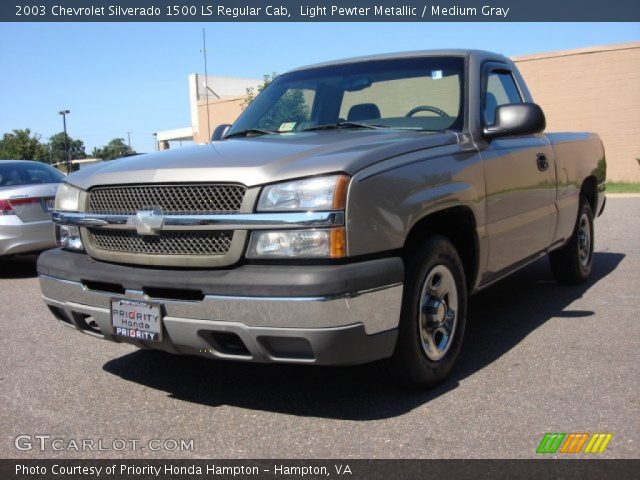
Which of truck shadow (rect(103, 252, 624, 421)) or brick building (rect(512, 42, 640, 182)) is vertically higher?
brick building (rect(512, 42, 640, 182))

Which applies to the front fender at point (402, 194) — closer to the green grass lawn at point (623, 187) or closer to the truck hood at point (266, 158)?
the truck hood at point (266, 158)

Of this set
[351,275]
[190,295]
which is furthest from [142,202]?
[351,275]

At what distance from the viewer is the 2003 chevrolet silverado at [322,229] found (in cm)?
309

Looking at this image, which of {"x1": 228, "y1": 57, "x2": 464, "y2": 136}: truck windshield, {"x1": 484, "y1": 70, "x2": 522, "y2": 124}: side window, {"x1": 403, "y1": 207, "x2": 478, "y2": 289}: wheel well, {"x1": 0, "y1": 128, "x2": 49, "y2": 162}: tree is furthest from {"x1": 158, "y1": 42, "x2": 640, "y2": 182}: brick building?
{"x1": 0, "y1": 128, "x2": 49, "y2": 162}: tree

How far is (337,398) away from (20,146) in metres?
48.6

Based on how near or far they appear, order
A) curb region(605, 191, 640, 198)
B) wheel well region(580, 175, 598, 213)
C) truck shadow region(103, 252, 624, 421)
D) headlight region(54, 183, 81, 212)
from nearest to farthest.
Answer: truck shadow region(103, 252, 624, 421), headlight region(54, 183, 81, 212), wheel well region(580, 175, 598, 213), curb region(605, 191, 640, 198)

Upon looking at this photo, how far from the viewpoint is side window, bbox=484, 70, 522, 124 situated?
186 inches

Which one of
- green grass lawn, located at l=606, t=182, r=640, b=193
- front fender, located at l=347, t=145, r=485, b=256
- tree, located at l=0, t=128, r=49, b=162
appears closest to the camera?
front fender, located at l=347, t=145, r=485, b=256

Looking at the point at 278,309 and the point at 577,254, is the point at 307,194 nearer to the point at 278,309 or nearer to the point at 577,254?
the point at 278,309

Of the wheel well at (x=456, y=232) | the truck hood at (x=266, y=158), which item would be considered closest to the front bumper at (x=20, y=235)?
the truck hood at (x=266, y=158)

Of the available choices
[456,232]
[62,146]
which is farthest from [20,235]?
[62,146]

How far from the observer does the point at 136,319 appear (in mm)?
3400

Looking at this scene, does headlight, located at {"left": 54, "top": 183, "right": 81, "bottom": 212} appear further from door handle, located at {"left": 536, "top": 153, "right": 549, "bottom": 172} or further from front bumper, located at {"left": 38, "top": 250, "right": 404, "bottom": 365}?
door handle, located at {"left": 536, "top": 153, "right": 549, "bottom": 172}
